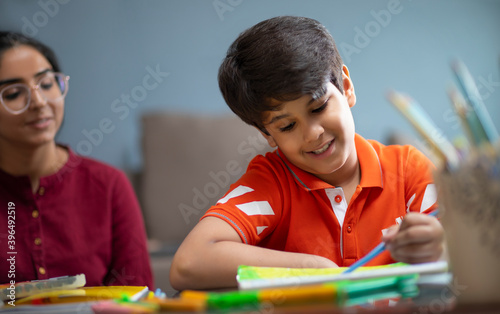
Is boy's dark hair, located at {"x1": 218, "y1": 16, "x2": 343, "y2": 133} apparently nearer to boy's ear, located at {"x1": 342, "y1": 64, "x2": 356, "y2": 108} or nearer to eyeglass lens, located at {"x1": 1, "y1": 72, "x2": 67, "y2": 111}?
boy's ear, located at {"x1": 342, "y1": 64, "x2": 356, "y2": 108}

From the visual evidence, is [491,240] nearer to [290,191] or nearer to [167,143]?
[290,191]

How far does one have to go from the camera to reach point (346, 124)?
0.92 metres

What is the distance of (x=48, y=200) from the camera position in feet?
4.50

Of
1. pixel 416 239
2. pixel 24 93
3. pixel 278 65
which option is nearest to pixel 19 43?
pixel 24 93

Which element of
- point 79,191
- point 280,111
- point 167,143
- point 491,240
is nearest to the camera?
point 491,240

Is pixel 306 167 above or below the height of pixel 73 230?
above

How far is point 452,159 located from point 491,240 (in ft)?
0.24

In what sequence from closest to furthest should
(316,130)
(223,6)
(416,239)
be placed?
Answer: 1. (416,239)
2. (316,130)
3. (223,6)

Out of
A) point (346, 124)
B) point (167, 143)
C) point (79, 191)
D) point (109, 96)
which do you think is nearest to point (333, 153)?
point (346, 124)

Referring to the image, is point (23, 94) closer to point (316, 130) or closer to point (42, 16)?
point (316, 130)

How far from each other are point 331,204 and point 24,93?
89cm

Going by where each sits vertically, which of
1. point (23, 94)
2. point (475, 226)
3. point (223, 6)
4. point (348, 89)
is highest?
point (223, 6)

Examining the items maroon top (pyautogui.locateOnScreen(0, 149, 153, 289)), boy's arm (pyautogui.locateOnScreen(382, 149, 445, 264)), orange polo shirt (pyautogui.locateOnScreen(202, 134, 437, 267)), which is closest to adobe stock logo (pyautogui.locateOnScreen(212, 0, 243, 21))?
maroon top (pyautogui.locateOnScreen(0, 149, 153, 289))

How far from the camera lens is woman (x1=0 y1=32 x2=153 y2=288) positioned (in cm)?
132
